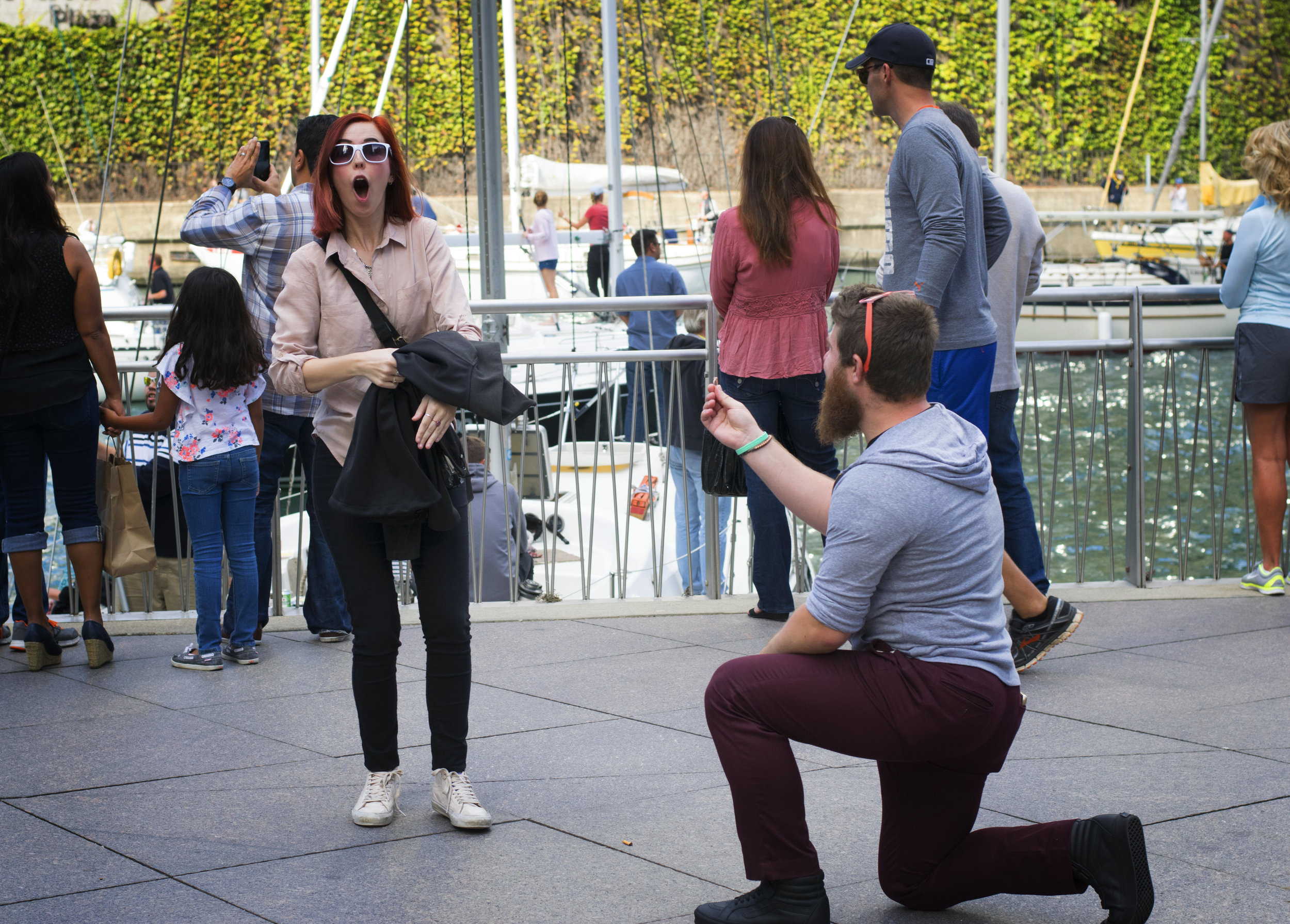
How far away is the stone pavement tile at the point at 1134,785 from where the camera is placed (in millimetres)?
3611

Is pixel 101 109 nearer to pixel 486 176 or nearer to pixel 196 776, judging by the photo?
pixel 486 176

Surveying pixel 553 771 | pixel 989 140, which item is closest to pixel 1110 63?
pixel 989 140

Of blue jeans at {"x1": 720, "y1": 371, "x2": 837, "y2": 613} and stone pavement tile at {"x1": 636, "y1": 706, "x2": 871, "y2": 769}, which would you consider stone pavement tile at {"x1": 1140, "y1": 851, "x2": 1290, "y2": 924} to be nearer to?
stone pavement tile at {"x1": 636, "y1": 706, "x2": 871, "y2": 769}

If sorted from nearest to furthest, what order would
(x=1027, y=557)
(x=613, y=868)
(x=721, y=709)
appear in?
1. (x=721, y=709)
2. (x=613, y=868)
3. (x=1027, y=557)

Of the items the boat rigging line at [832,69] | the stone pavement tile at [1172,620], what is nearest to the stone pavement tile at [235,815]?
the stone pavement tile at [1172,620]

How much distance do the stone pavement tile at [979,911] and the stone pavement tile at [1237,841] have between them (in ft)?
1.14

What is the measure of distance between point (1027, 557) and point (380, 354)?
2887mm

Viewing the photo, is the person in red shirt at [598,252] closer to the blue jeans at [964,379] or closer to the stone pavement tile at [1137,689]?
the blue jeans at [964,379]

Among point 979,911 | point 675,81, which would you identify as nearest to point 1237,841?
point 979,911

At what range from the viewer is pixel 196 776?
13.2 feet

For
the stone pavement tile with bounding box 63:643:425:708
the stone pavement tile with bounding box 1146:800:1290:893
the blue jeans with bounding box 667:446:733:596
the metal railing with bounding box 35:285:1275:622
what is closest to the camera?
the stone pavement tile with bounding box 1146:800:1290:893

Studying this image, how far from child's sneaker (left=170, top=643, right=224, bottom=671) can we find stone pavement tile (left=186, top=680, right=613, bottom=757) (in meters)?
0.58

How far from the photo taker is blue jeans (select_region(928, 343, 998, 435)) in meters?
4.80

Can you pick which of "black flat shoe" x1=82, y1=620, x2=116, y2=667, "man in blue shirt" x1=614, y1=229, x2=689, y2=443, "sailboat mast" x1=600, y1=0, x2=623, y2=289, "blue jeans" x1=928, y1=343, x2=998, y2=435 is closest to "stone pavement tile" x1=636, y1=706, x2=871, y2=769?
"blue jeans" x1=928, y1=343, x2=998, y2=435
